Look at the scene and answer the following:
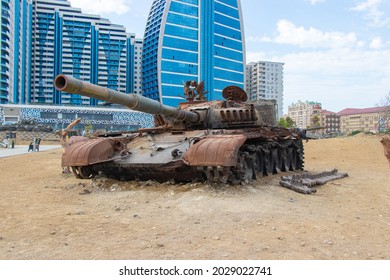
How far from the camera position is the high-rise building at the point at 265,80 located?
131 meters

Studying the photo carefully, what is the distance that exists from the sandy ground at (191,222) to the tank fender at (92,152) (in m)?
0.65

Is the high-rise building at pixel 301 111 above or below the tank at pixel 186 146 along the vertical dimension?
above

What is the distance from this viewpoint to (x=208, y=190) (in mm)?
8297

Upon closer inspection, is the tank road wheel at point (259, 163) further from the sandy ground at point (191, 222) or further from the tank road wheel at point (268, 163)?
the sandy ground at point (191, 222)

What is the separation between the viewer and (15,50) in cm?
7938

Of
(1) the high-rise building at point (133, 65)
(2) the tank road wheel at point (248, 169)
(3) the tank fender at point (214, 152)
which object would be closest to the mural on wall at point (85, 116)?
(1) the high-rise building at point (133, 65)

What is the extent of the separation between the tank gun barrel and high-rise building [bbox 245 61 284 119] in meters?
122

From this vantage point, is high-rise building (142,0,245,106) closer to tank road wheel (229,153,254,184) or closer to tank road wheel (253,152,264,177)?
tank road wheel (253,152,264,177)

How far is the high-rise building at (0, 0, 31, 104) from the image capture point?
7031 centimetres

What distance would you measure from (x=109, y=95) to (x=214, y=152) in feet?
7.92

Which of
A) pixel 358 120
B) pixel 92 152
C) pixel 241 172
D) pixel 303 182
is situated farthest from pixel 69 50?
pixel 241 172

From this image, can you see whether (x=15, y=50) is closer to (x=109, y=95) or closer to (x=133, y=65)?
(x=133, y=65)

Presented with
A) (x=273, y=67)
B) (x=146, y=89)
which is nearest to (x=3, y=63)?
(x=146, y=89)

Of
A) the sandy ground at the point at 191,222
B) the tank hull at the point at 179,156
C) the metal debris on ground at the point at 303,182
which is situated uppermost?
the tank hull at the point at 179,156
